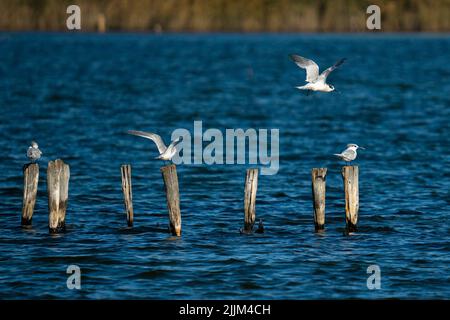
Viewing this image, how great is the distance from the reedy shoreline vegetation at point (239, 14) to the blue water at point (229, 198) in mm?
75657

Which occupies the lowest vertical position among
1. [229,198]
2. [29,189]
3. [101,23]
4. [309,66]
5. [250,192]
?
[229,198]

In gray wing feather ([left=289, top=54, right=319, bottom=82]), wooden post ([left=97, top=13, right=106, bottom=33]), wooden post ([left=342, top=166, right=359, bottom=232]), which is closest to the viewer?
wooden post ([left=342, top=166, right=359, bottom=232])

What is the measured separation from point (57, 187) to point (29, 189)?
89 cm

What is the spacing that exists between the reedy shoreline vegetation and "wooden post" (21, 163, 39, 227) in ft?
396

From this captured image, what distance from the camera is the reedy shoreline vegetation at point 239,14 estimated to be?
472 ft

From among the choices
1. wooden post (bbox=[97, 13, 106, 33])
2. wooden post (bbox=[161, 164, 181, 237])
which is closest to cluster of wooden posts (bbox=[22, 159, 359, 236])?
wooden post (bbox=[161, 164, 181, 237])

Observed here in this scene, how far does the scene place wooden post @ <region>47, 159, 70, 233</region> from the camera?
21.0 m

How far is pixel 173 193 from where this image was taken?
814 inches

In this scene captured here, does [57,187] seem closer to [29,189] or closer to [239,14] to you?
[29,189]

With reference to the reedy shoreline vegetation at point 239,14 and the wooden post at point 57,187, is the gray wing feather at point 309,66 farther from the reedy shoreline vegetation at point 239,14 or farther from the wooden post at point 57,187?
the reedy shoreline vegetation at point 239,14

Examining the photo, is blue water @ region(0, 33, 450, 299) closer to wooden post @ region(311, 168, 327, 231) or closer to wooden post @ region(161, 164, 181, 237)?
wooden post @ region(311, 168, 327, 231)

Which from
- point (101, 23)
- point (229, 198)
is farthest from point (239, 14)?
point (229, 198)

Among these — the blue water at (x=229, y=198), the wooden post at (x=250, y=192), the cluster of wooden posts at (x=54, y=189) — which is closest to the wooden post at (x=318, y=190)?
the blue water at (x=229, y=198)

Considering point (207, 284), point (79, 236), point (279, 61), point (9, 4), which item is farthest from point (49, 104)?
point (9, 4)
